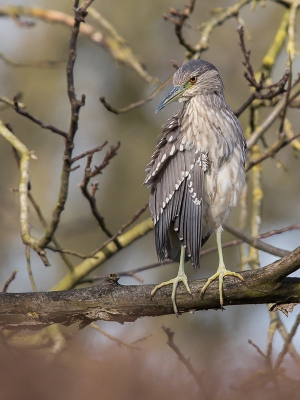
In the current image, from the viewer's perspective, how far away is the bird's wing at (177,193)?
3717mm

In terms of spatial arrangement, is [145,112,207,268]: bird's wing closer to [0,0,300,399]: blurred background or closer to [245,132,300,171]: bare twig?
[245,132,300,171]: bare twig

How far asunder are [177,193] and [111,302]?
3.69 feet

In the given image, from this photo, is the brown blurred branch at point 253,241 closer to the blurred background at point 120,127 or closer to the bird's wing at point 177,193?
the bird's wing at point 177,193

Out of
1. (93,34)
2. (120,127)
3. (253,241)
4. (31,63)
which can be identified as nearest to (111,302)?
(253,241)

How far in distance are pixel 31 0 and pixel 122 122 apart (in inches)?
→ 99.2

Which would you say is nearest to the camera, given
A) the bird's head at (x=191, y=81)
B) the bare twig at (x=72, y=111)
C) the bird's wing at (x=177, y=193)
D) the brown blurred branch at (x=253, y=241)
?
the bare twig at (x=72, y=111)

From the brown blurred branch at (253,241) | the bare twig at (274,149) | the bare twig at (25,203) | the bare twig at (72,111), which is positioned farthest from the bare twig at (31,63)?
the brown blurred branch at (253,241)

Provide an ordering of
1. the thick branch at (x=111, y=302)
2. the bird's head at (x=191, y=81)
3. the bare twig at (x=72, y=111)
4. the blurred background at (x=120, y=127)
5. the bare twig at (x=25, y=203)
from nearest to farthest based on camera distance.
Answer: the thick branch at (x=111, y=302) → the bare twig at (x=72, y=111) → the bare twig at (x=25, y=203) → the bird's head at (x=191, y=81) → the blurred background at (x=120, y=127)

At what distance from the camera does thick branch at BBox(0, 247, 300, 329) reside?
2.89 m

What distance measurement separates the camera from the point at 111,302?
2.98m

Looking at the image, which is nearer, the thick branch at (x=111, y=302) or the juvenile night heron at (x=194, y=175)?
the thick branch at (x=111, y=302)

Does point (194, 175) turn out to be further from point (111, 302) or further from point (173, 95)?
point (111, 302)

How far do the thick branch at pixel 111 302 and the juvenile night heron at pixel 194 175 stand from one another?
1.96 ft

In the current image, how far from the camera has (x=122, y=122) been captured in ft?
31.1
